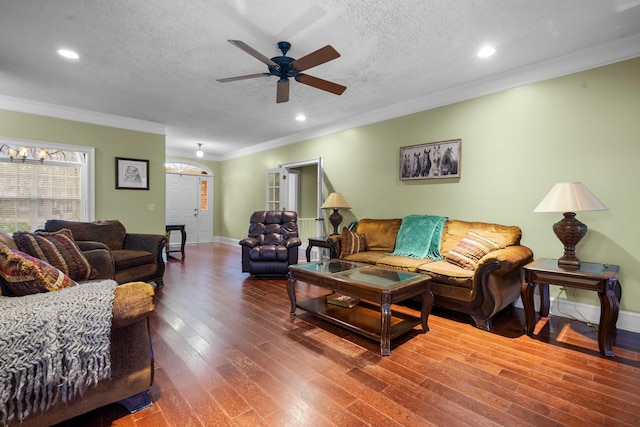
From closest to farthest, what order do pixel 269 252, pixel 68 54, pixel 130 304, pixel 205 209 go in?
1. pixel 130 304
2. pixel 68 54
3. pixel 269 252
4. pixel 205 209

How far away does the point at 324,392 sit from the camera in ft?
5.95

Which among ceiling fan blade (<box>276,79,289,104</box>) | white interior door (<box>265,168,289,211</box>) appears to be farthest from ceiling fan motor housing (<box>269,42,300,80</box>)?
white interior door (<box>265,168,289,211</box>)

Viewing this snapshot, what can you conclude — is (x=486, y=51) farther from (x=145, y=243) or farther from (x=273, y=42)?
(x=145, y=243)

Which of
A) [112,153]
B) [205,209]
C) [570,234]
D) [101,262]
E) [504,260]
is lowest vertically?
[101,262]

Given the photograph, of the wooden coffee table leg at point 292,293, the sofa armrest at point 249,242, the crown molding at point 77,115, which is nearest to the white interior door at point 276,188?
the sofa armrest at point 249,242

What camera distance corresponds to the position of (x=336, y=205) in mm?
4836

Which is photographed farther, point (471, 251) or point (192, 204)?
point (192, 204)

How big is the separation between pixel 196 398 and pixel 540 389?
2078 mm

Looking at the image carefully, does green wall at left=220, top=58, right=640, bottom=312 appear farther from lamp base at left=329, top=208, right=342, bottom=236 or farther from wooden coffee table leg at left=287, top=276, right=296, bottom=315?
wooden coffee table leg at left=287, top=276, right=296, bottom=315

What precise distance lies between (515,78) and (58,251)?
4.75 metres

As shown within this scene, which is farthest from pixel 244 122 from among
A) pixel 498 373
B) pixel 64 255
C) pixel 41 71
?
pixel 498 373

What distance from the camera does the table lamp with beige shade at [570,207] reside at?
8.18 ft

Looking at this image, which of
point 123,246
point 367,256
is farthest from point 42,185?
point 367,256

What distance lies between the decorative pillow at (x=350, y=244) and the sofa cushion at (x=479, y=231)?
106 centimetres
